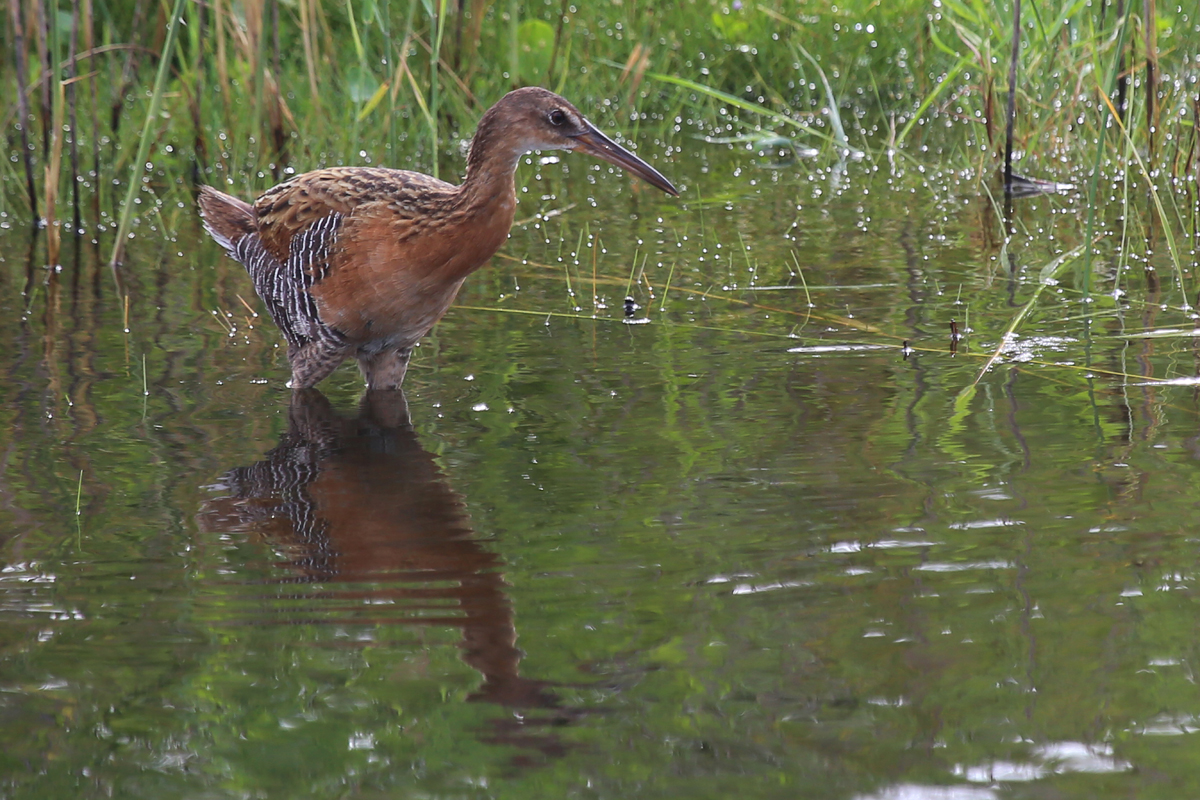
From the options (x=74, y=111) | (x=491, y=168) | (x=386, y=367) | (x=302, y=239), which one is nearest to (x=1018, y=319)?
(x=491, y=168)

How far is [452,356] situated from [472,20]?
3.60 meters

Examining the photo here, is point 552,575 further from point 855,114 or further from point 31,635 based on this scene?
point 855,114

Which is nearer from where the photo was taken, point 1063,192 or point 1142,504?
point 1142,504

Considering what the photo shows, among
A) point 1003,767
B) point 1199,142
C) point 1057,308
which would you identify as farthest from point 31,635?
point 1199,142

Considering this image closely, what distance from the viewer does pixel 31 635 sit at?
9.62ft

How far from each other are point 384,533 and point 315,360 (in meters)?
1.30

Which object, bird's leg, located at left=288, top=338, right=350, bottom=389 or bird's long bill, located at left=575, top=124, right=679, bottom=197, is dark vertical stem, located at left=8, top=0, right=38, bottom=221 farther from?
bird's long bill, located at left=575, top=124, right=679, bottom=197

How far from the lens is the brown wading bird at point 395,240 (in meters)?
4.45

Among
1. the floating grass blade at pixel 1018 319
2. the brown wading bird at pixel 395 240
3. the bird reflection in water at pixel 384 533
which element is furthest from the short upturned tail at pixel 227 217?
the floating grass blade at pixel 1018 319

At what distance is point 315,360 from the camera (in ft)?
15.4

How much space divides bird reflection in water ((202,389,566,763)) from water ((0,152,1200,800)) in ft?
0.04

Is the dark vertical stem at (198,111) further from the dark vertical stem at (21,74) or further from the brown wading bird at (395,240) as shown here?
the brown wading bird at (395,240)

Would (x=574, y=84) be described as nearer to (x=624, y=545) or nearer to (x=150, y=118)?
(x=150, y=118)

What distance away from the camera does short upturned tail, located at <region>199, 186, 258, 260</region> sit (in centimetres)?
523
